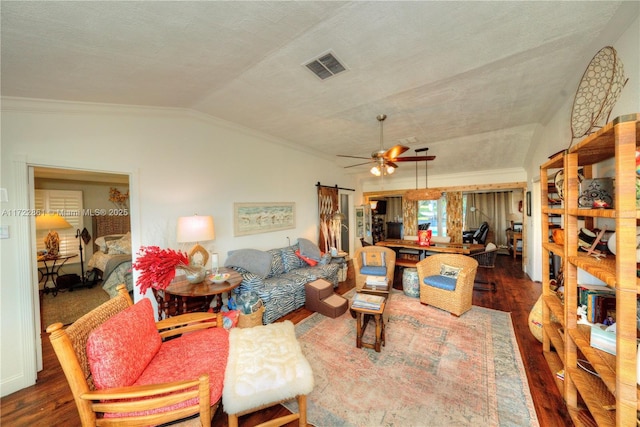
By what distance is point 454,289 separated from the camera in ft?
10.5

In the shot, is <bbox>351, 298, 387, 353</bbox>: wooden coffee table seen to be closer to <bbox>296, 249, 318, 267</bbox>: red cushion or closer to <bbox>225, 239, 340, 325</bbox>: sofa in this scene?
<bbox>225, 239, 340, 325</bbox>: sofa

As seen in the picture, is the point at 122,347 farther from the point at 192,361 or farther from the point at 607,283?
the point at 607,283

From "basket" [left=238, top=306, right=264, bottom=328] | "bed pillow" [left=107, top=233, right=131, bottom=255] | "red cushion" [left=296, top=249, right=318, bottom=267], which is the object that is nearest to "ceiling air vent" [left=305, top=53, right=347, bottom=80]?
"basket" [left=238, top=306, right=264, bottom=328]

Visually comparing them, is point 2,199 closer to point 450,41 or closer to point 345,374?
point 345,374

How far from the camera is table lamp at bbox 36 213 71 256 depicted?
12.3ft

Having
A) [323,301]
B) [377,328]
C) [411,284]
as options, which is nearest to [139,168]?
[323,301]

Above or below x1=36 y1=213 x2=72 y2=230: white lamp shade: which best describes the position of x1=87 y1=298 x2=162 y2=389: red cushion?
below

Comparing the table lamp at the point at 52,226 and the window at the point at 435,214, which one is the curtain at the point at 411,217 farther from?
the table lamp at the point at 52,226

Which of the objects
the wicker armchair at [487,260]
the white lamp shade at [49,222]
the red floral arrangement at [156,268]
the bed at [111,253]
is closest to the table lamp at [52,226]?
the white lamp shade at [49,222]

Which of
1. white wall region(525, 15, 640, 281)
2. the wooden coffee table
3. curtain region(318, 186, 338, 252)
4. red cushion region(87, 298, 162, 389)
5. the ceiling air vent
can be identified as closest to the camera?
red cushion region(87, 298, 162, 389)

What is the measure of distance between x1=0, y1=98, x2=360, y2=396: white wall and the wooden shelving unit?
385cm

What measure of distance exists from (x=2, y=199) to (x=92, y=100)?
1154 mm

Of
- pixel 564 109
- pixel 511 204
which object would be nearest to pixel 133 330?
pixel 564 109

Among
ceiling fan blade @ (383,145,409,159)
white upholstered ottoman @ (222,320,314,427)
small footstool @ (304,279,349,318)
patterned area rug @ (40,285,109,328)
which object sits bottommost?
patterned area rug @ (40,285,109,328)
